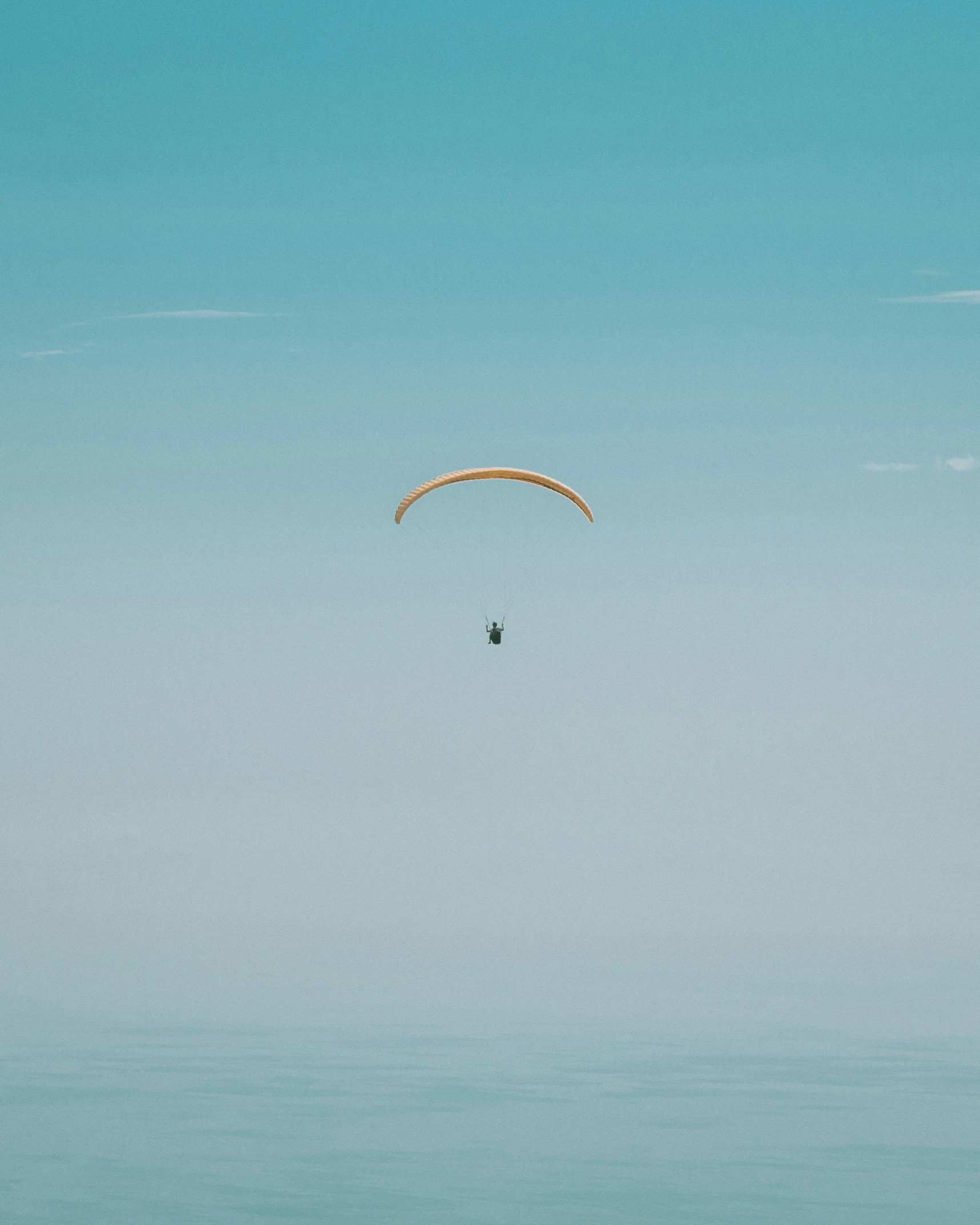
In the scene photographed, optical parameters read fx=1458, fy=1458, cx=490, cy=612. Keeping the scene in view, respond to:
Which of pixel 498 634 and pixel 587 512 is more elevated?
pixel 587 512

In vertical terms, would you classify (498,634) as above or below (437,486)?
below

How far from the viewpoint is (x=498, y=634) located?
8381 cm

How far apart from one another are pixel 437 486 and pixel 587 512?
29.7 feet

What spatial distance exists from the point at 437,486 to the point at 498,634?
918cm

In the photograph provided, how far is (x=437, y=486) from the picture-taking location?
82500 mm

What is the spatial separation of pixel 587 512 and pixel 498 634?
882 cm

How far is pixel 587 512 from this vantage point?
8481 centimetres
